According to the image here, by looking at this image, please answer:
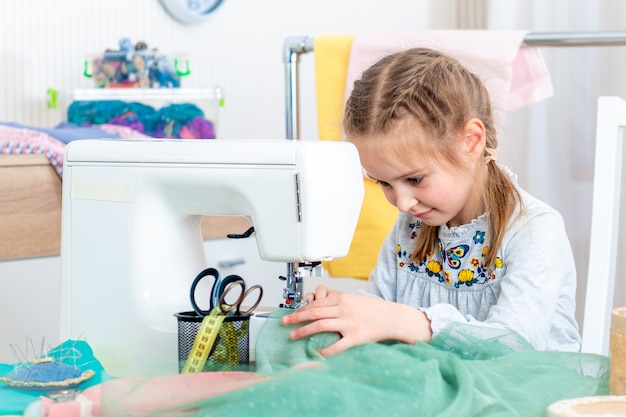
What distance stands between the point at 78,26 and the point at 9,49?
21cm

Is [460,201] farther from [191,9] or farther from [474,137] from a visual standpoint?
[191,9]

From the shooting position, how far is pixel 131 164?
42.8 inches

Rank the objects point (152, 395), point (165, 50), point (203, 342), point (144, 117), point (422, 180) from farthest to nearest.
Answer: point (165, 50) → point (144, 117) → point (422, 180) → point (203, 342) → point (152, 395)

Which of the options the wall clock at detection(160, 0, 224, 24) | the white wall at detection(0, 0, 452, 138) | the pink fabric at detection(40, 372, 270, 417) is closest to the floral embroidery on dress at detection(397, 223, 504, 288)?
the pink fabric at detection(40, 372, 270, 417)

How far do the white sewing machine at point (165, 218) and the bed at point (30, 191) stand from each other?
0.67 meters

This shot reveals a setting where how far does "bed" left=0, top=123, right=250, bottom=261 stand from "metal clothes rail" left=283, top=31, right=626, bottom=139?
45 cm

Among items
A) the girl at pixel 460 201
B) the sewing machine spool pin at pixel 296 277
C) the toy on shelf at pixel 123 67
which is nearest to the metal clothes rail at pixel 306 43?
the toy on shelf at pixel 123 67

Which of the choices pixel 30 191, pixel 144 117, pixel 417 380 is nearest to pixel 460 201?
pixel 417 380

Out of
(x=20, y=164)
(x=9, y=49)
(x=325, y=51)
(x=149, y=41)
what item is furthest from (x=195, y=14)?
(x=20, y=164)

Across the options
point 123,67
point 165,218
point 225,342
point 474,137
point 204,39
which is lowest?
point 225,342

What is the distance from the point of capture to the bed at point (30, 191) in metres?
1.76

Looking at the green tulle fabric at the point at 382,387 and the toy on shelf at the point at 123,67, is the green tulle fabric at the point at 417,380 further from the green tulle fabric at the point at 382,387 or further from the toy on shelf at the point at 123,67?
the toy on shelf at the point at 123,67

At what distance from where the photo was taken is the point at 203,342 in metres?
0.91

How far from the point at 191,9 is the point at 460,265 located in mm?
1542
